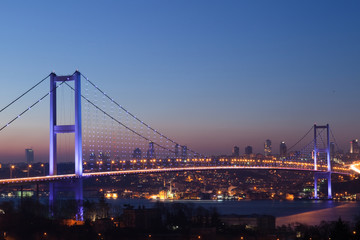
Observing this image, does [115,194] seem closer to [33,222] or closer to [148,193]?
[148,193]

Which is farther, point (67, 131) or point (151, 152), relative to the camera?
point (151, 152)

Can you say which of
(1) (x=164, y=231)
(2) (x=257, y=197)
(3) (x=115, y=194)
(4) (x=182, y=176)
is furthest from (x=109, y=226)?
(4) (x=182, y=176)

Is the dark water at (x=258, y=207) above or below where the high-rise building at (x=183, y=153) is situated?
below

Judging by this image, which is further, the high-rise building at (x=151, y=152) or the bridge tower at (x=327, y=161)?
the bridge tower at (x=327, y=161)

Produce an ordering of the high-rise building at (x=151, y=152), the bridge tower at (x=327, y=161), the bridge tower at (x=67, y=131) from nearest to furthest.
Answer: the bridge tower at (x=67, y=131)
the high-rise building at (x=151, y=152)
the bridge tower at (x=327, y=161)

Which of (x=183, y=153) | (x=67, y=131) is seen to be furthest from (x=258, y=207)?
(x=67, y=131)

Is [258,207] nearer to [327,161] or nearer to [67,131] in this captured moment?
[327,161]

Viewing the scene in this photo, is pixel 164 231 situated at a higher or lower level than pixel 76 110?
lower

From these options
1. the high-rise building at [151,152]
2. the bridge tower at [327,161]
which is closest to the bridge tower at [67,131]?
the high-rise building at [151,152]

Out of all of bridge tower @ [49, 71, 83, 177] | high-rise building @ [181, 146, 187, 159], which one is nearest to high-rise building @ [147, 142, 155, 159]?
high-rise building @ [181, 146, 187, 159]

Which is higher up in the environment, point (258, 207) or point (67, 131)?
point (67, 131)

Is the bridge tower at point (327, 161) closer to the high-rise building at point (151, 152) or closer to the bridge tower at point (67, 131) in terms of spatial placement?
the high-rise building at point (151, 152)
